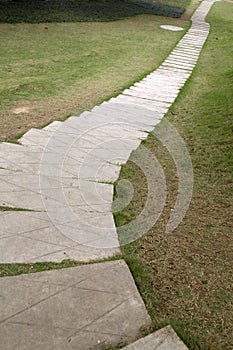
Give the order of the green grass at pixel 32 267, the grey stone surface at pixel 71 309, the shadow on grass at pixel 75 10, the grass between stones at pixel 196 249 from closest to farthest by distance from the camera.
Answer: the grey stone surface at pixel 71 309 < the grass between stones at pixel 196 249 < the green grass at pixel 32 267 < the shadow on grass at pixel 75 10

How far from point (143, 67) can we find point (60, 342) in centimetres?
845

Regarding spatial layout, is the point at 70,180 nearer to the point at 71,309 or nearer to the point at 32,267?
the point at 32,267

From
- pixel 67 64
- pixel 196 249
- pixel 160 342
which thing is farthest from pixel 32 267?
pixel 67 64

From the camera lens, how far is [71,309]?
243 cm

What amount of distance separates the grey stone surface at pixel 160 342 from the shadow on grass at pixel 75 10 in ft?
44.6

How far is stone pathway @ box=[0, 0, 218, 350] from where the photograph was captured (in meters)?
2.31

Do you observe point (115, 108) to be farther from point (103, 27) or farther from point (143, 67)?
point (103, 27)

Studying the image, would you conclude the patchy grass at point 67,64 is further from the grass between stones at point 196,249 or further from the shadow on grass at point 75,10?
the grass between stones at point 196,249

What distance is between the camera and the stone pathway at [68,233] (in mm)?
2311

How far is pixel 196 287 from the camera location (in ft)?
9.30

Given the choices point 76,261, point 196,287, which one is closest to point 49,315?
point 76,261

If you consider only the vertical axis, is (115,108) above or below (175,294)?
below

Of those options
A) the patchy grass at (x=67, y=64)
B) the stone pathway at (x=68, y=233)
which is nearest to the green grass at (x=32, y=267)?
the stone pathway at (x=68, y=233)

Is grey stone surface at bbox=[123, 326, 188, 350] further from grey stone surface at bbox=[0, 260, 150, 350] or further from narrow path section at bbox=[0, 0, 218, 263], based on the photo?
narrow path section at bbox=[0, 0, 218, 263]
